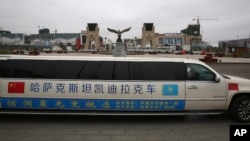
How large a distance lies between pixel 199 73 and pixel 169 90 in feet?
3.28

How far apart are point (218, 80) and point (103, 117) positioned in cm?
333

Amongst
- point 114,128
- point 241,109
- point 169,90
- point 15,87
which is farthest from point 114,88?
point 241,109

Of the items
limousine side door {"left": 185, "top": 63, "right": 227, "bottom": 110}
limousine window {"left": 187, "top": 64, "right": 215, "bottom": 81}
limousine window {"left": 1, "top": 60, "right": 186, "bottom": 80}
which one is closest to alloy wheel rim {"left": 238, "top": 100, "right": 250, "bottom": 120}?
limousine side door {"left": 185, "top": 63, "right": 227, "bottom": 110}

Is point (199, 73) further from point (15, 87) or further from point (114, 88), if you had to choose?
point (15, 87)

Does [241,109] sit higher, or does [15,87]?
[15,87]

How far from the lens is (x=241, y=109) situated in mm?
8906

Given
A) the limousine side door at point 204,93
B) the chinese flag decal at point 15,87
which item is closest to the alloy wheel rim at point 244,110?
the limousine side door at point 204,93

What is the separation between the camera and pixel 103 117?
9555 millimetres

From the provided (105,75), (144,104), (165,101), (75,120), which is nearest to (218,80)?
(165,101)

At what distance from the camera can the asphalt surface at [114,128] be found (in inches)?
295

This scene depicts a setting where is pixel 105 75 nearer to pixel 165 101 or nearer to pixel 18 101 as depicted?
pixel 165 101

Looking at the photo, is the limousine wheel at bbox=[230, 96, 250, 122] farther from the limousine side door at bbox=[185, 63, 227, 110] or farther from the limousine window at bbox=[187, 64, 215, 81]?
the limousine window at bbox=[187, 64, 215, 81]

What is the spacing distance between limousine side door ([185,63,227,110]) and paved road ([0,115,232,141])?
50cm

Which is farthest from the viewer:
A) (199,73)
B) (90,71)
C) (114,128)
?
(199,73)
